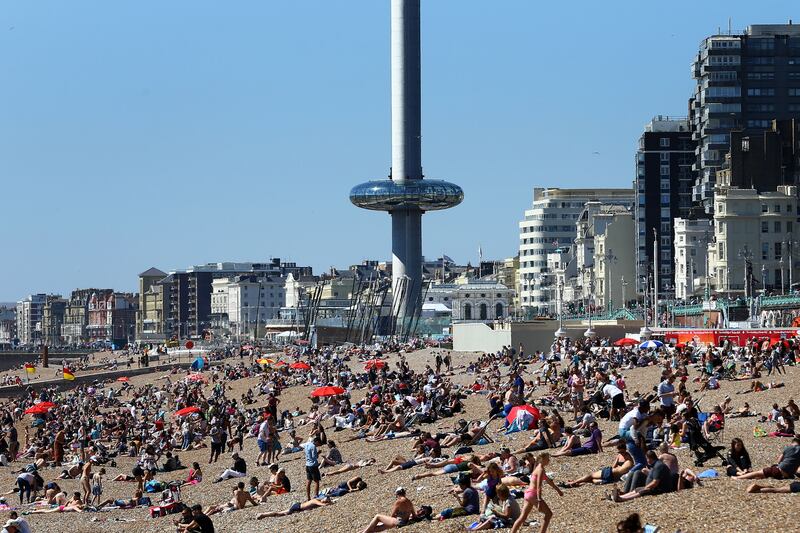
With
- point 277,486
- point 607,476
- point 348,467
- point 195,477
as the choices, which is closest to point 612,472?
point 607,476

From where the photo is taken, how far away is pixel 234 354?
328 ft

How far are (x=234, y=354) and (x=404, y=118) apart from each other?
27286 mm

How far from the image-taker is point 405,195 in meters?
120

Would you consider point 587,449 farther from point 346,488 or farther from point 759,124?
point 759,124

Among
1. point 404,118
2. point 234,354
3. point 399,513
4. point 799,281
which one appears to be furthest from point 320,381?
point 404,118

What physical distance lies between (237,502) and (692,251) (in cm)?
6884

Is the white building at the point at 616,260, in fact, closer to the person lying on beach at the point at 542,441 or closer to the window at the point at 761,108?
the window at the point at 761,108

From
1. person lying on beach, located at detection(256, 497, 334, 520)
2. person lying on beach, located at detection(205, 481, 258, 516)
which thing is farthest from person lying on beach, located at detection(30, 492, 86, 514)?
person lying on beach, located at detection(256, 497, 334, 520)

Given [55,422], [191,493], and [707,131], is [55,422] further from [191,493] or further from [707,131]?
[707,131]

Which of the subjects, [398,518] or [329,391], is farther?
[329,391]

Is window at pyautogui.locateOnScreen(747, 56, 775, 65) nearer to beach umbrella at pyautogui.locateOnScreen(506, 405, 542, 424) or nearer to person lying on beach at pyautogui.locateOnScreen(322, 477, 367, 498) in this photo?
beach umbrella at pyautogui.locateOnScreen(506, 405, 542, 424)

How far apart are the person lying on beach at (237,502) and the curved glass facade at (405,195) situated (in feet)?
313

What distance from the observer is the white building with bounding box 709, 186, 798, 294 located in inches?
3182

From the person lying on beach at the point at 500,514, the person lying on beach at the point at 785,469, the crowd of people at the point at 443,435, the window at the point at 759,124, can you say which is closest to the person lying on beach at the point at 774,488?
the crowd of people at the point at 443,435
